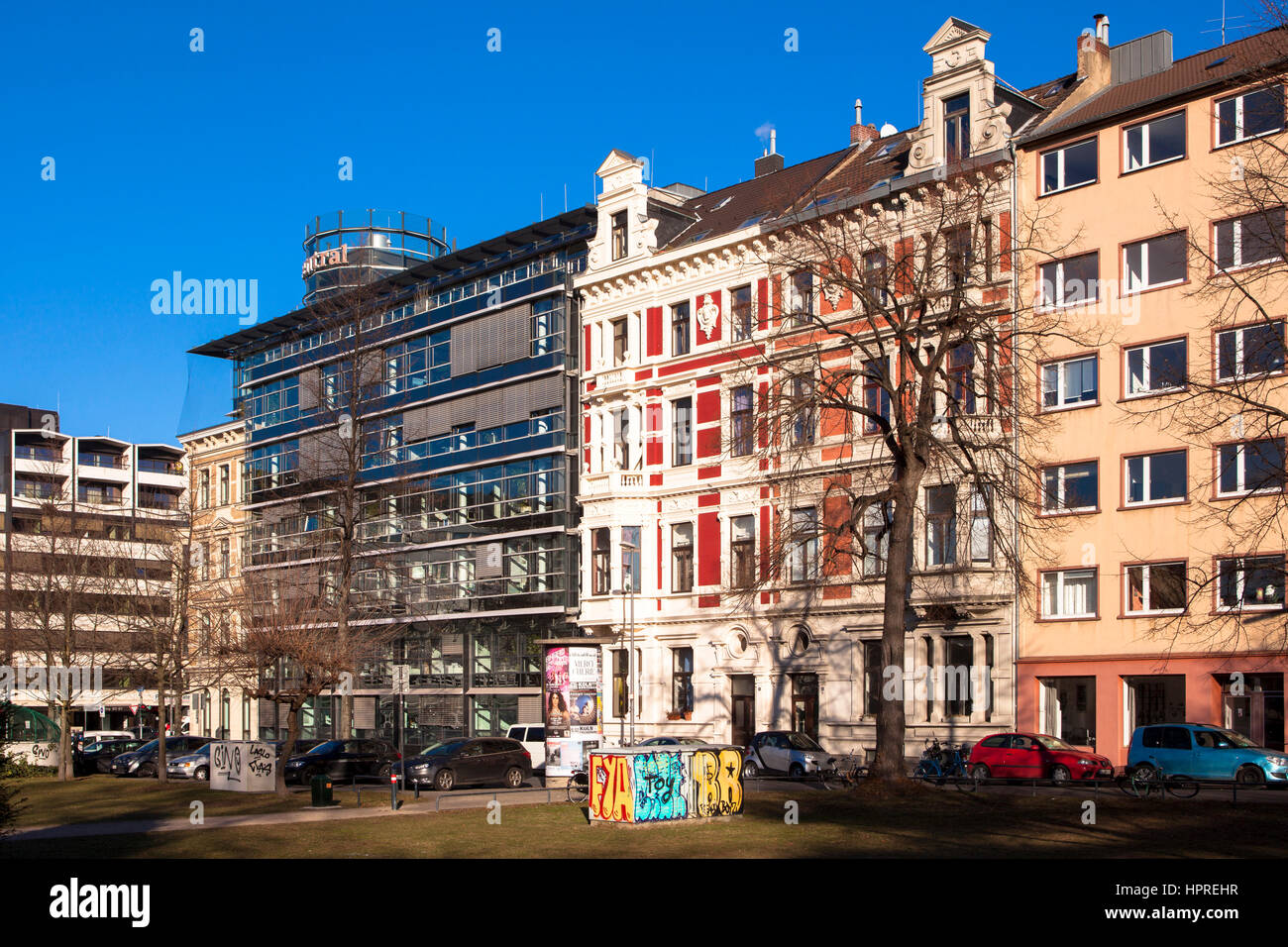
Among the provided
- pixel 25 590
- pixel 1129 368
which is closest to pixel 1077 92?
pixel 1129 368

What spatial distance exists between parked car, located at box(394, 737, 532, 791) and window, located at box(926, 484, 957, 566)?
14.2m

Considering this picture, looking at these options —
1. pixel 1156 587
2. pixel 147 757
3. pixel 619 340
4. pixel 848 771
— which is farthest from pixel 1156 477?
pixel 147 757

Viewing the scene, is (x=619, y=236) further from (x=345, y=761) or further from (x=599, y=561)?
(x=345, y=761)

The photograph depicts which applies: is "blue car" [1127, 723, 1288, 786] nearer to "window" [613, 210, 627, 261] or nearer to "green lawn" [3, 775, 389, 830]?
"green lawn" [3, 775, 389, 830]

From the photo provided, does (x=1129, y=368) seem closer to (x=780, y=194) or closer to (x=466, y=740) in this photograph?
(x=780, y=194)

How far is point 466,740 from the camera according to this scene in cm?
4247

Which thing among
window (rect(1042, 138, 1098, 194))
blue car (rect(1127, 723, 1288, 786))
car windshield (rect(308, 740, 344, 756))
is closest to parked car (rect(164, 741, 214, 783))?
car windshield (rect(308, 740, 344, 756))

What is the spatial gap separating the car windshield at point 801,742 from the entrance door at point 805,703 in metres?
3.68

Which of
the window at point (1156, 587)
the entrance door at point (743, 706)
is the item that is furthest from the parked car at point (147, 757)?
the window at point (1156, 587)

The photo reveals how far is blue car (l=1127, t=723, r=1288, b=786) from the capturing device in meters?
32.4

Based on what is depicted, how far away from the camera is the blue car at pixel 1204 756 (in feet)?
106

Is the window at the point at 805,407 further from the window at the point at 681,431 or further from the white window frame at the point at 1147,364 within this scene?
the window at the point at 681,431

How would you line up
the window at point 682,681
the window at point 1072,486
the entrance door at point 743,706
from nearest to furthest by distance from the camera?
1. the window at point 1072,486
2. the entrance door at point 743,706
3. the window at point 682,681

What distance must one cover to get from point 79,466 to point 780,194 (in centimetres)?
8634
